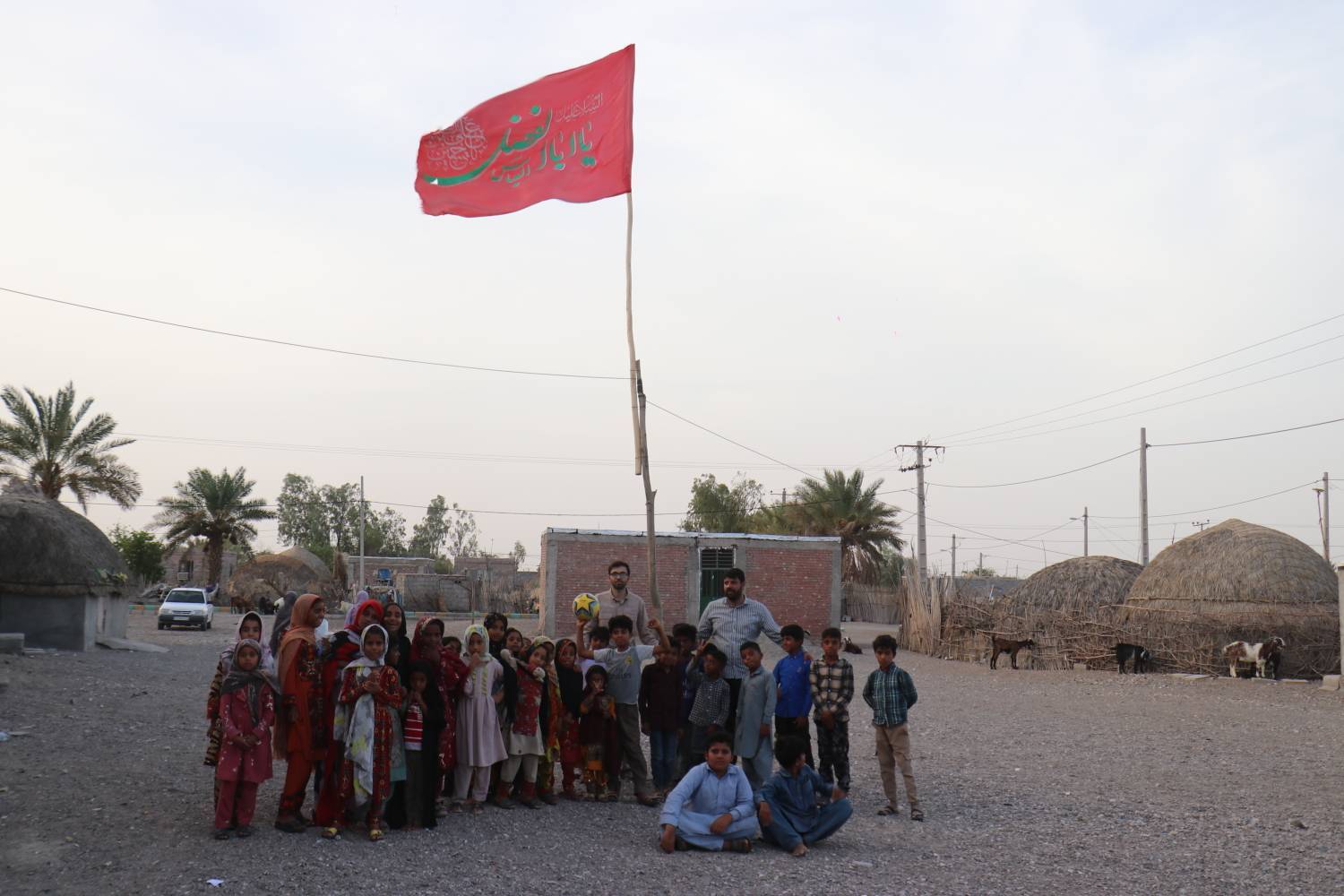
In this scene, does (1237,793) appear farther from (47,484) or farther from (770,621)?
(47,484)

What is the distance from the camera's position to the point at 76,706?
12.2 meters

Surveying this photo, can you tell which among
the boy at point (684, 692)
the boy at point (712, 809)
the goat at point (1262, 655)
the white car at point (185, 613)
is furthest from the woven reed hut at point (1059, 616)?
the white car at point (185, 613)

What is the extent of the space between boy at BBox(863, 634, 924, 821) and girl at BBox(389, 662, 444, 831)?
2994mm

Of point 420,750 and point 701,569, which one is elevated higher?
point 701,569

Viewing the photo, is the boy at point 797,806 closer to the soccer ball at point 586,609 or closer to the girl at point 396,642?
the soccer ball at point 586,609

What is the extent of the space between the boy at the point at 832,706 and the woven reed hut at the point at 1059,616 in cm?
1568

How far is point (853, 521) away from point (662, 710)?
3780 cm

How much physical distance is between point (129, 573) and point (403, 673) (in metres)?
17.1

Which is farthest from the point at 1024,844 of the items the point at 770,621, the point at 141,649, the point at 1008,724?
the point at 141,649

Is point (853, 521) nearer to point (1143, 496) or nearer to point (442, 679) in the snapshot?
point (1143, 496)

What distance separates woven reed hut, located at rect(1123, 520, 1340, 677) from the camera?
68.6 ft

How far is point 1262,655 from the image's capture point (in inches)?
784

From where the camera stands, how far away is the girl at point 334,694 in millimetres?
6781

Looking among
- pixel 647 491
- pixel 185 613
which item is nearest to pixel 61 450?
pixel 185 613
